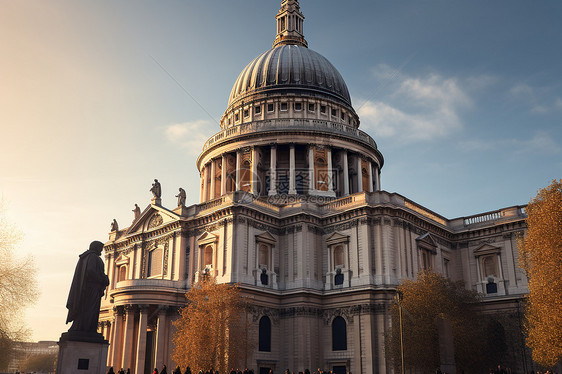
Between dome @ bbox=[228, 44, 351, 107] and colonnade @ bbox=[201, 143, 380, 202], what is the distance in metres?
10.1

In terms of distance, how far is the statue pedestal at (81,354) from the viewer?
21125 mm

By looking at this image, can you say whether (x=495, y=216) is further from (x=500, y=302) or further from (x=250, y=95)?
(x=250, y=95)

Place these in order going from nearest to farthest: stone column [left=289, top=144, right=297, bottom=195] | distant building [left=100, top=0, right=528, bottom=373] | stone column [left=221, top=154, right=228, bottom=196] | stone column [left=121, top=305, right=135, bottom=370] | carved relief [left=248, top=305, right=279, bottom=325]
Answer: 1. carved relief [left=248, top=305, right=279, bottom=325]
2. distant building [left=100, top=0, right=528, bottom=373]
3. stone column [left=121, top=305, right=135, bottom=370]
4. stone column [left=289, top=144, right=297, bottom=195]
5. stone column [left=221, top=154, right=228, bottom=196]

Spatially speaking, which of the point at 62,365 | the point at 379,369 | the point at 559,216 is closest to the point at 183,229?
the point at 379,369

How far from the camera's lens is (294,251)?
4741cm

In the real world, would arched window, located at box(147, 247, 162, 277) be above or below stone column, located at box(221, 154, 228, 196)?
below

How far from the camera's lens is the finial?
76.6 metres

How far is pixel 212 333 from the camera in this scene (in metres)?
36.1

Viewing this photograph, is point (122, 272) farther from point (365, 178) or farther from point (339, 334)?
point (365, 178)

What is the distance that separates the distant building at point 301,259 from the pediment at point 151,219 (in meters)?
0.12

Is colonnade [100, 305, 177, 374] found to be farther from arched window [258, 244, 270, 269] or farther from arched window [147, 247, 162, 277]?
arched window [258, 244, 270, 269]

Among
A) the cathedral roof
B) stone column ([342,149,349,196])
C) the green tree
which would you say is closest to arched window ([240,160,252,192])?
stone column ([342,149,349,196])

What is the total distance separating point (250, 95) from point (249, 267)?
30.3 metres

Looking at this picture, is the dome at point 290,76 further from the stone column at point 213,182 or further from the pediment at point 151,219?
the pediment at point 151,219
